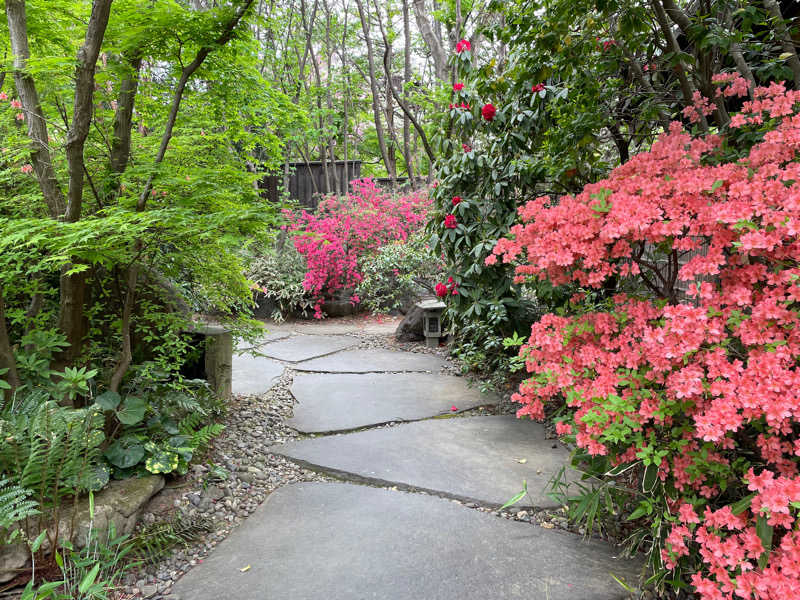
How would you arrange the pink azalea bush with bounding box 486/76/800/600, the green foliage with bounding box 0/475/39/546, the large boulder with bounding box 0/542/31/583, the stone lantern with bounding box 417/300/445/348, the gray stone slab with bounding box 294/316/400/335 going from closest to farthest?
the pink azalea bush with bounding box 486/76/800/600 → the green foliage with bounding box 0/475/39/546 → the large boulder with bounding box 0/542/31/583 → the stone lantern with bounding box 417/300/445/348 → the gray stone slab with bounding box 294/316/400/335

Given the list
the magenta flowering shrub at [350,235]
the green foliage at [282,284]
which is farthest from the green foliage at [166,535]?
the green foliage at [282,284]

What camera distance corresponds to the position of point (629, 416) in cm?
139

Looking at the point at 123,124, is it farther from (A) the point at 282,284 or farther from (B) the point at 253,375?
(A) the point at 282,284

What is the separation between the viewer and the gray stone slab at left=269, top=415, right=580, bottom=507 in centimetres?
214

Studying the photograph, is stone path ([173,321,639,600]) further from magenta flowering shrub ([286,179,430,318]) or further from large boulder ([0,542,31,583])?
magenta flowering shrub ([286,179,430,318])

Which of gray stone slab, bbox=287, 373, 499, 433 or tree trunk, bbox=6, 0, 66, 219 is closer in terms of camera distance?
tree trunk, bbox=6, 0, 66, 219

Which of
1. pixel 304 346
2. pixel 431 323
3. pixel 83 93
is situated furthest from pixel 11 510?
pixel 431 323

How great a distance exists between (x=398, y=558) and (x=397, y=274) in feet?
15.1

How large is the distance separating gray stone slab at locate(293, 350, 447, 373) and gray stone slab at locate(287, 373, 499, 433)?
182 mm

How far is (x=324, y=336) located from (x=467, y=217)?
3.07 m

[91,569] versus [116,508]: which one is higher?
[116,508]

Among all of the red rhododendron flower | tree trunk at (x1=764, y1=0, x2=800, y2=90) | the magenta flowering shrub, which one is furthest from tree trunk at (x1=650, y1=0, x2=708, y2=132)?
the magenta flowering shrub

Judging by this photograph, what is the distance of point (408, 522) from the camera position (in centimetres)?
187

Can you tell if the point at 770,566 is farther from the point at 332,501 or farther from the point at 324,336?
the point at 324,336
